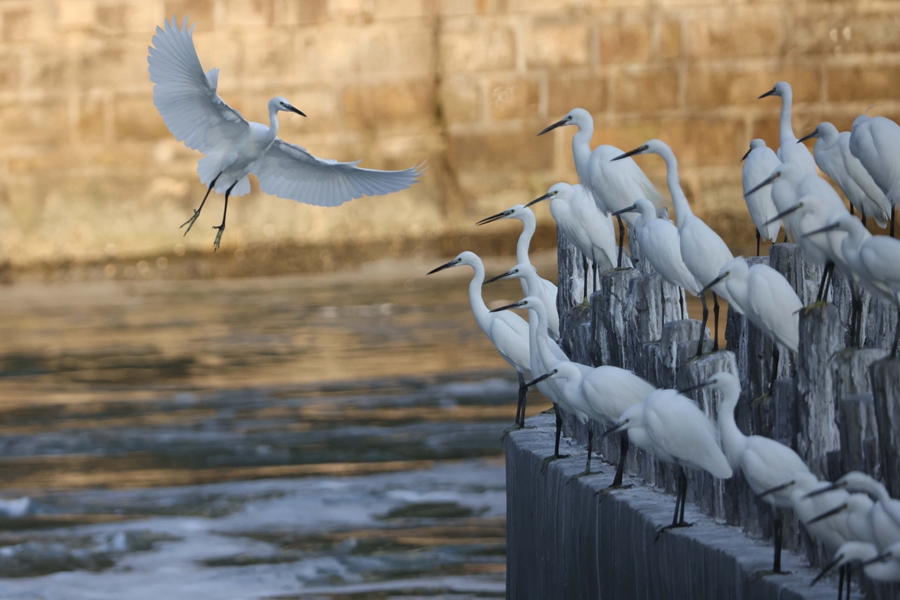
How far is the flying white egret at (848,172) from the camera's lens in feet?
16.0

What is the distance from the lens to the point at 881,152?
14.5ft

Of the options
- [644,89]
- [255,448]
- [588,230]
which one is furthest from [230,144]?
[644,89]

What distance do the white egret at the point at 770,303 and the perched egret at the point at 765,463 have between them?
23 cm

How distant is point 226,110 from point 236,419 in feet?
12.0

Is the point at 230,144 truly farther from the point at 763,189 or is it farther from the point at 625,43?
the point at 625,43

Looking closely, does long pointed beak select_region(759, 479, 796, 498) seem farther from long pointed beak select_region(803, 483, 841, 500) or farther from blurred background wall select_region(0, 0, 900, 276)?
blurred background wall select_region(0, 0, 900, 276)

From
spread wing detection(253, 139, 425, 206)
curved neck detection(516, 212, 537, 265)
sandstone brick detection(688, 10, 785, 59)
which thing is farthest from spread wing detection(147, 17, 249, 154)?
sandstone brick detection(688, 10, 785, 59)

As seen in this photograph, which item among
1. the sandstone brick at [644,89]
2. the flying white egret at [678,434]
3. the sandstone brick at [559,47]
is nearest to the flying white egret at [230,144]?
the flying white egret at [678,434]

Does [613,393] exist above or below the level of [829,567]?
above

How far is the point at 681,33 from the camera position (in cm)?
1305

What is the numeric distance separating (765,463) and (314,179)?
355cm

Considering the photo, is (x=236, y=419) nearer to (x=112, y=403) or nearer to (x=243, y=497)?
(x=112, y=403)

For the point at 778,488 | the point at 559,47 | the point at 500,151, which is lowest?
the point at 778,488

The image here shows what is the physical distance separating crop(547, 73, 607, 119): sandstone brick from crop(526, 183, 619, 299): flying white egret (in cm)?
834
